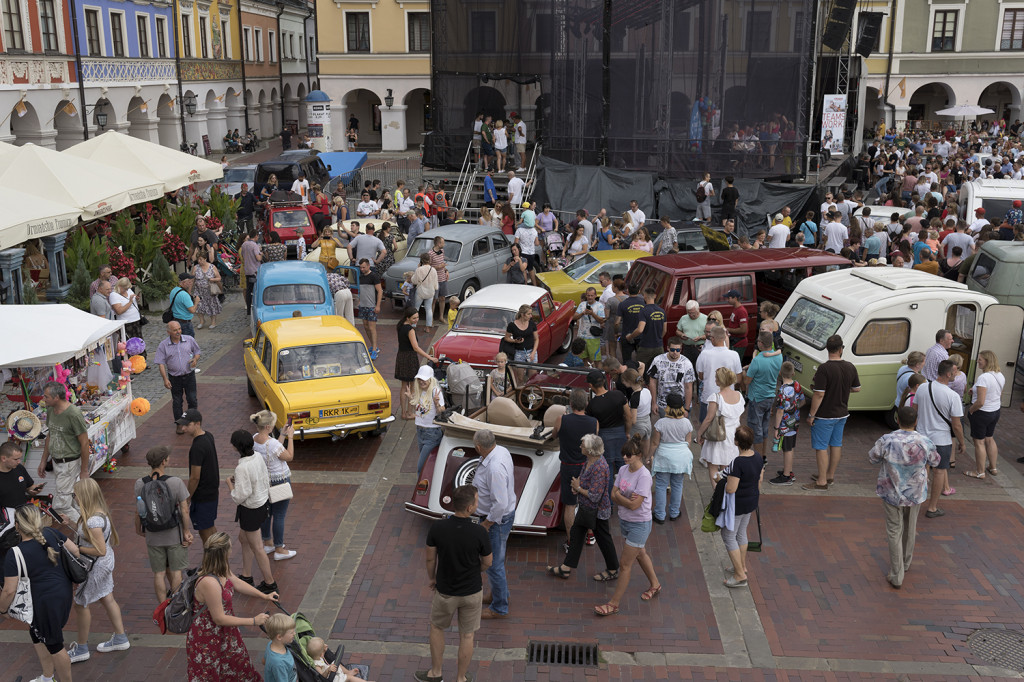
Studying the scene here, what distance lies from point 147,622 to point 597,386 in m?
4.63

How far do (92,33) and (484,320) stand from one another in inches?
1118

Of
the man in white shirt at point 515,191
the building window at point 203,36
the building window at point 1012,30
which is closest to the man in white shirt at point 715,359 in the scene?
the man in white shirt at point 515,191

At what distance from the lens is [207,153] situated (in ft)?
156

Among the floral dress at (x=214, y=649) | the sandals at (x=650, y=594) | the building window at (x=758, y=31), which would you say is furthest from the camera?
the building window at (x=758, y=31)

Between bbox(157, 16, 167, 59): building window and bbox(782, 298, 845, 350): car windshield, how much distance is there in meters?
37.0

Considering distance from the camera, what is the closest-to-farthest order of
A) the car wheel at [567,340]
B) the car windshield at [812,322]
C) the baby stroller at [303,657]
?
the baby stroller at [303,657] < the car windshield at [812,322] < the car wheel at [567,340]

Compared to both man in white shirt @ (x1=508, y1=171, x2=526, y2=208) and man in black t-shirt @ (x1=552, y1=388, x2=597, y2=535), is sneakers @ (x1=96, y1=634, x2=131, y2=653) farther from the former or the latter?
man in white shirt @ (x1=508, y1=171, x2=526, y2=208)

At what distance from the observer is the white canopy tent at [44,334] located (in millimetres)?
9164

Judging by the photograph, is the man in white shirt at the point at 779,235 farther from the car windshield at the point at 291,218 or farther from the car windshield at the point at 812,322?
the car windshield at the point at 291,218

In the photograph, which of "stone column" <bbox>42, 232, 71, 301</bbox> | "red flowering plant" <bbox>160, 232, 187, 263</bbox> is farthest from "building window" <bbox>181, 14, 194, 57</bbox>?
"stone column" <bbox>42, 232, 71, 301</bbox>

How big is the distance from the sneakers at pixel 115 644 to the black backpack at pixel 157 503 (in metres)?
0.91

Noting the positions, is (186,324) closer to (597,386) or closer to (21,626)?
(21,626)

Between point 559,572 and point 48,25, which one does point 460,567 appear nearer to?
point 559,572

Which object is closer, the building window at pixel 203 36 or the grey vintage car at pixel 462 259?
the grey vintage car at pixel 462 259
